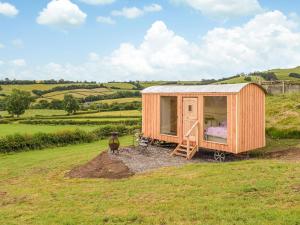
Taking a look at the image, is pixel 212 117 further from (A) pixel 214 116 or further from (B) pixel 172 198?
(B) pixel 172 198

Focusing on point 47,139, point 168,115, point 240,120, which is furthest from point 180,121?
point 47,139

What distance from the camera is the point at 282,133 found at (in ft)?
68.3

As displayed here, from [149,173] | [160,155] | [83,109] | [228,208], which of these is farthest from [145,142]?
[83,109]

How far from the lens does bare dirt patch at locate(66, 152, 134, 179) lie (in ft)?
45.9

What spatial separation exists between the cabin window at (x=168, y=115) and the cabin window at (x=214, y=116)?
284 cm

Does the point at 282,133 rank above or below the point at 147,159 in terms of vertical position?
above

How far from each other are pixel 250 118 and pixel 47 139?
2059 cm

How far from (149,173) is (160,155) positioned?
13.1 feet

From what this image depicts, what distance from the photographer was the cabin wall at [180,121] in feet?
51.3

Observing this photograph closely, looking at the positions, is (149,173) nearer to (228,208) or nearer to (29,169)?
(228,208)

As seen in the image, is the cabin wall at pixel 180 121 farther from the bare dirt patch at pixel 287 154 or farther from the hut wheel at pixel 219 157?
the bare dirt patch at pixel 287 154

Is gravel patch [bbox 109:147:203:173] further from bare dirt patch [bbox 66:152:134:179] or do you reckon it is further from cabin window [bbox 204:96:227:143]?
cabin window [bbox 204:96:227:143]

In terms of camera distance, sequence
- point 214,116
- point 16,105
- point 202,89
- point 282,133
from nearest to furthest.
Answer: point 202,89
point 214,116
point 282,133
point 16,105

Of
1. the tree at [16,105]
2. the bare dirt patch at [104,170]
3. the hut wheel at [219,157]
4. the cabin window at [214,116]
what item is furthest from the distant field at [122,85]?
the bare dirt patch at [104,170]
